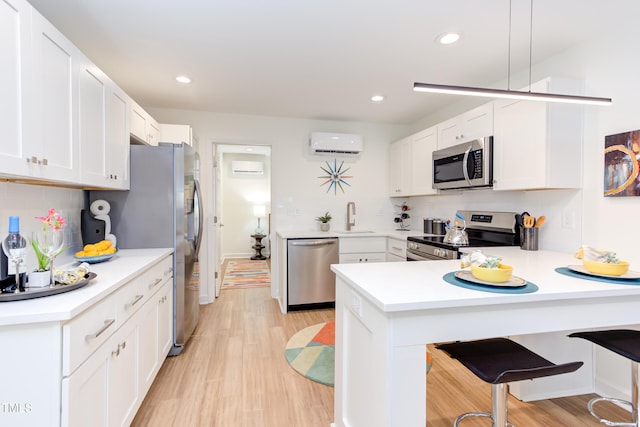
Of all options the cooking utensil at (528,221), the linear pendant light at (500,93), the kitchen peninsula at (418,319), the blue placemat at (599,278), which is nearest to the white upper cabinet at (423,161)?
the cooking utensil at (528,221)

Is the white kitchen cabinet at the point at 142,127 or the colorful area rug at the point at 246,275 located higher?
the white kitchen cabinet at the point at 142,127

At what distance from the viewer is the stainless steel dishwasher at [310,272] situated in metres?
3.60

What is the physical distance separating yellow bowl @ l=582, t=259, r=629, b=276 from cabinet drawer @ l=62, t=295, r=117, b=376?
2252 mm

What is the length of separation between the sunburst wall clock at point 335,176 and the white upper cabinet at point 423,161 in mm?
970

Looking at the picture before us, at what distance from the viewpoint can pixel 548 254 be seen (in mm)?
2172

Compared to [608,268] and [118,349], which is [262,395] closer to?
[118,349]

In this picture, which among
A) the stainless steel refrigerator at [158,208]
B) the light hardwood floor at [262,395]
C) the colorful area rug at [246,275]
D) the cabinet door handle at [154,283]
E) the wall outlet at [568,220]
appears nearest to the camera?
the light hardwood floor at [262,395]

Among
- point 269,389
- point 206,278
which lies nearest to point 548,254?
point 269,389

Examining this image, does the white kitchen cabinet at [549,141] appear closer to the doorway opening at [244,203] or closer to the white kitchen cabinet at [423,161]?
the white kitchen cabinet at [423,161]

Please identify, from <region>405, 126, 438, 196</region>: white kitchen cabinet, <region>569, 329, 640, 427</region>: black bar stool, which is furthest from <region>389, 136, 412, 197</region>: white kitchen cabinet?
<region>569, 329, 640, 427</region>: black bar stool

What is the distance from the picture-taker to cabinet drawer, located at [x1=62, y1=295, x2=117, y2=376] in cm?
110

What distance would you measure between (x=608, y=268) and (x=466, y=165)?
147 cm

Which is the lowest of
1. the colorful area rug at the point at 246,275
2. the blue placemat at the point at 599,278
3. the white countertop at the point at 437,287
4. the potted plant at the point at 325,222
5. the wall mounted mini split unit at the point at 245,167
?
the colorful area rug at the point at 246,275

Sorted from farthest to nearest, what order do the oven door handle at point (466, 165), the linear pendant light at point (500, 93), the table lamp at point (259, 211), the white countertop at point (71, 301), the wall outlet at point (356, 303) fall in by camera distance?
the table lamp at point (259, 211) < the oven door handle at point (466, 165) < the linear pendant light at point (500, 93) < the wall outlet at point (356, 303) < the white countertop at point (71, 301)
